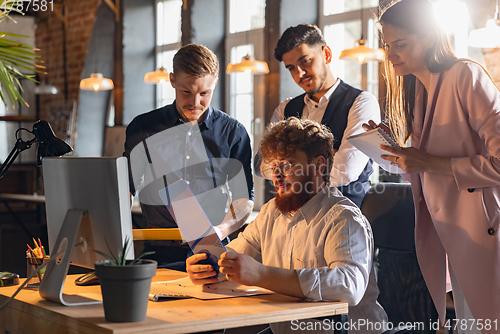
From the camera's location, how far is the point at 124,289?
3.61ft

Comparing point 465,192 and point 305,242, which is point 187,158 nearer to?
point 305,242

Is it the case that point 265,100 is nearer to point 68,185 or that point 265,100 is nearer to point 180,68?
point 180,68

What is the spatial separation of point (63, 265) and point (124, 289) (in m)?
0.30

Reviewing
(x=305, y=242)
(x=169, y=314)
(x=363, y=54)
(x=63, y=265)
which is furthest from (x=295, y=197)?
(x=363, y=54)

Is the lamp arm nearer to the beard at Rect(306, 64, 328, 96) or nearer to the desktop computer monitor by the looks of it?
the desktop computer monitor

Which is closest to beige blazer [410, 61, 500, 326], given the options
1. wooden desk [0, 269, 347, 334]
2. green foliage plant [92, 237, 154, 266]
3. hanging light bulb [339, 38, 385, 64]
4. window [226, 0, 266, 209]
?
wooden desk [0, 269, 347, 334]

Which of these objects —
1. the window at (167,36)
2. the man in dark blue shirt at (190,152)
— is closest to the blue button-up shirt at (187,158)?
the man in dark blue shirt at (190,152)

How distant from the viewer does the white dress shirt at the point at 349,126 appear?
2.06 metres

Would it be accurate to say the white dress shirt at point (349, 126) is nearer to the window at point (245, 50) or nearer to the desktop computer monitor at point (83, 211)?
the desktop computer monitor at point (83, 211)

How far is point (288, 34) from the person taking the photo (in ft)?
7.32

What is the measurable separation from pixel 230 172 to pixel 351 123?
0.54 metres

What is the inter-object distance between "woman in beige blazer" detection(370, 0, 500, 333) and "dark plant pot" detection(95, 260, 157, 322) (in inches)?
33.2

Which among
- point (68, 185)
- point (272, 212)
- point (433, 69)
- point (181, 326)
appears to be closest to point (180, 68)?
point (272, 212)

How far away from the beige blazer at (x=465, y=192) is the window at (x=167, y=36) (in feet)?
19.1
